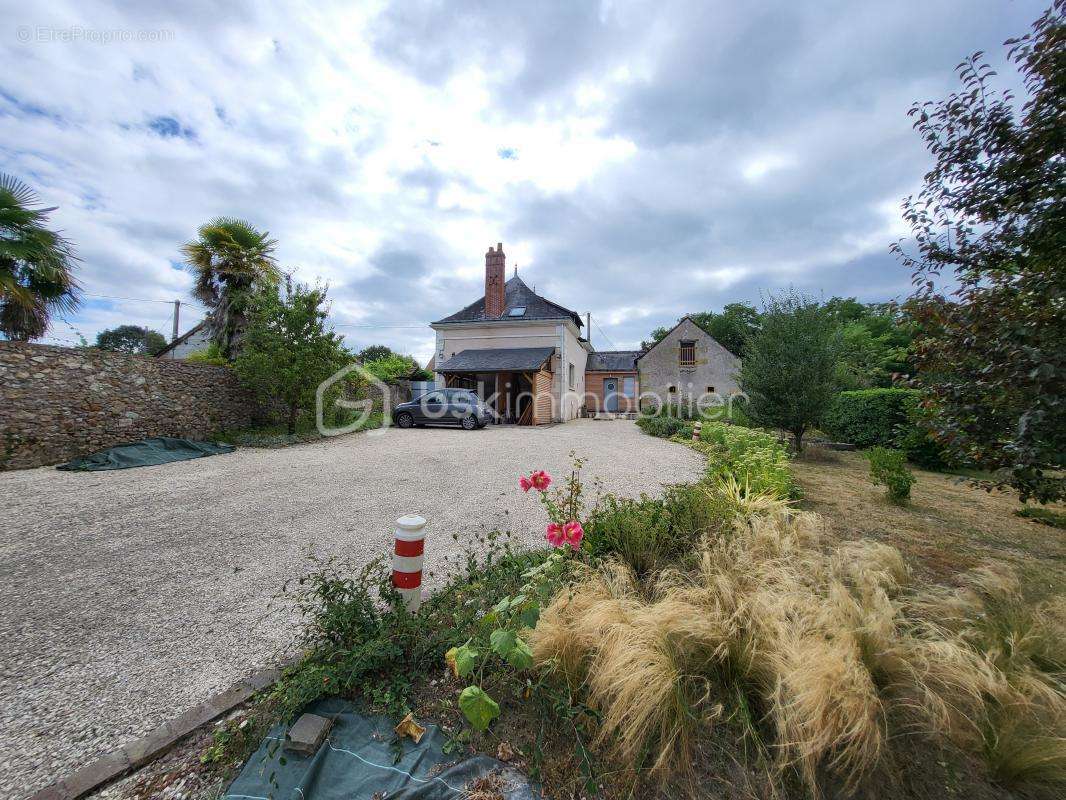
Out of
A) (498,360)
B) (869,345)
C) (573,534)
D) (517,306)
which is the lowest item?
(573,534)

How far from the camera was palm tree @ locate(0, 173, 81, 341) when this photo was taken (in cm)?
646

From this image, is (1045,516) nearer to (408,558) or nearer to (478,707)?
(478,707)

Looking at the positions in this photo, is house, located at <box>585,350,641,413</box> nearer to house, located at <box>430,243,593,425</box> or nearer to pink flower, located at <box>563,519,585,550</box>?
house, located at <box>430,243,593,425</box>

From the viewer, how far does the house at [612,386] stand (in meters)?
25.4

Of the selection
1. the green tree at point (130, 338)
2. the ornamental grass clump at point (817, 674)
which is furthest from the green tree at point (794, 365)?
the green tree at point (130, 338)

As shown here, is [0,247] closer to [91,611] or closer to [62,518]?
[62,518]

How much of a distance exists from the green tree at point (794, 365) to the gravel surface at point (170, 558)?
117 inches

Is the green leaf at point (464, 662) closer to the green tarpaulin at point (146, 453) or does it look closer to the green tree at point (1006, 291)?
the green tree at point (1006, 291)

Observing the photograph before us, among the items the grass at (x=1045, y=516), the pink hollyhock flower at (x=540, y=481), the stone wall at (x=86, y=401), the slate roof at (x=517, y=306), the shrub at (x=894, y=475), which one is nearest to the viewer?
the pink hollyhock flower at (x=540, y=481)

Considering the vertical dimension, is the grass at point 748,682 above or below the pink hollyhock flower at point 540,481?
below

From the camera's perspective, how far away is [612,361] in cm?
2744

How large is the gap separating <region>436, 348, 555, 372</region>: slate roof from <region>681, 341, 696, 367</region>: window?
31.4ft

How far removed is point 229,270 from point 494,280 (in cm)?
1061

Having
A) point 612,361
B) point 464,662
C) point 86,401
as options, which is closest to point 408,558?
point 464,662
